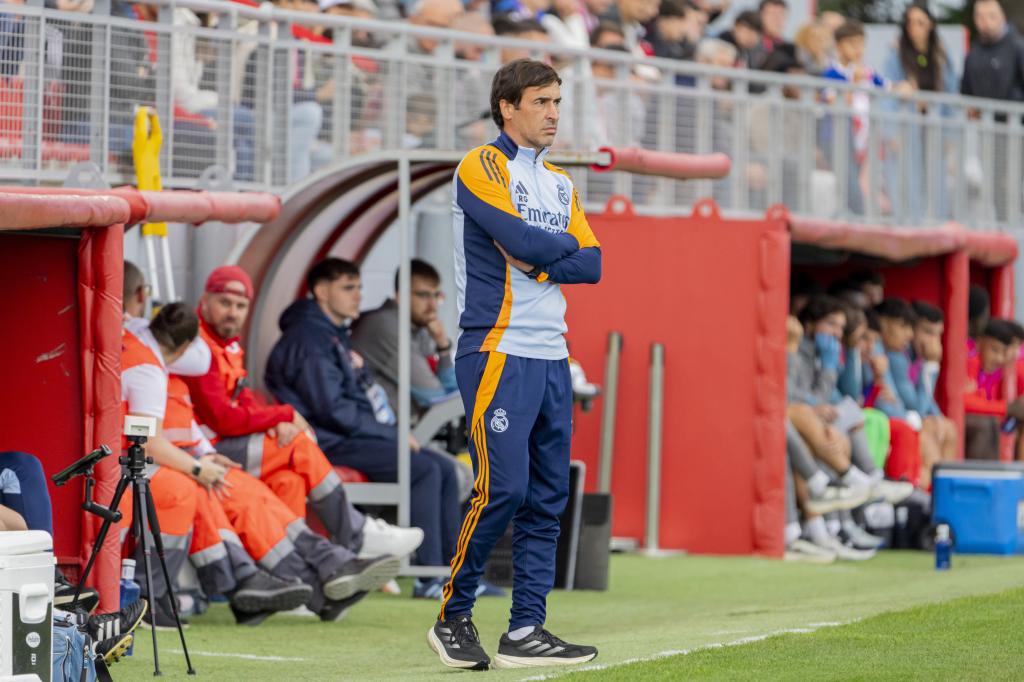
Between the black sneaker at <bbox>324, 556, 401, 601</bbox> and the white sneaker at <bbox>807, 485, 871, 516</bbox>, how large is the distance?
15.1 ft

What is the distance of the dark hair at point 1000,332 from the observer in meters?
16.1

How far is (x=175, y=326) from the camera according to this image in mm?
9375

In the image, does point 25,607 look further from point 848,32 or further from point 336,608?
A: point 848,32

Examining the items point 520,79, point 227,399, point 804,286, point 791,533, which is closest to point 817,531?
point 791,533

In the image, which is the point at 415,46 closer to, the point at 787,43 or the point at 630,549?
the point at 630,549

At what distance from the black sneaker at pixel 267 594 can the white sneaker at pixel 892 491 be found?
5.77 m

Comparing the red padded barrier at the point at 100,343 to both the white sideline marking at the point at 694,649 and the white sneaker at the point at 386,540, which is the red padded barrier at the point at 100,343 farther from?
the white sideline marking at the point at 694,649

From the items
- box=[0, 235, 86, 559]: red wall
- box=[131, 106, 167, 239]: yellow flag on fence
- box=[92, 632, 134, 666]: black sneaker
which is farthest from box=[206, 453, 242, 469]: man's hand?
box=[92, 632, 134, 666]: black sneaker

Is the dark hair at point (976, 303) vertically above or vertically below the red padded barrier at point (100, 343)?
above

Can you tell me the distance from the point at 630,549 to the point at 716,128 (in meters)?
3.40

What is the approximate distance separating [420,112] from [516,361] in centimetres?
595

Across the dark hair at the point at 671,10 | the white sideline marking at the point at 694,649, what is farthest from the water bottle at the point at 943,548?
the dark hair at the point at 671,10

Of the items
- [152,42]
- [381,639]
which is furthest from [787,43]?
[381,639]

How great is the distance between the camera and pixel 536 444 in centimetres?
724
